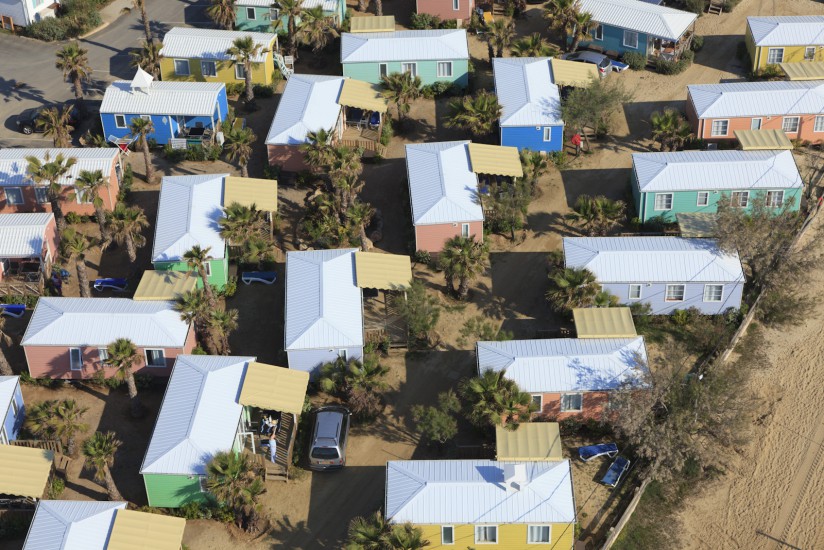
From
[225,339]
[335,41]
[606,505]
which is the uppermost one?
[335,41]

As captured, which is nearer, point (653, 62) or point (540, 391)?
point (540, 391)

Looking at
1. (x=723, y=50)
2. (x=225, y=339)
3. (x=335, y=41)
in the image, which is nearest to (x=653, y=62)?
(x=723, y=50)

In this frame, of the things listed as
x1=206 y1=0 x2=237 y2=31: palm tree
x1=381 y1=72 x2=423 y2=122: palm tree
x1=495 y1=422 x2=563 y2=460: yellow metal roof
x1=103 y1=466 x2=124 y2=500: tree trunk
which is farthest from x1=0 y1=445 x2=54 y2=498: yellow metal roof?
x1=206 y1=0 x2=237 y2=31: palm tree

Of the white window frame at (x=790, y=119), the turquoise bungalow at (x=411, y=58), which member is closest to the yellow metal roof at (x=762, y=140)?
the white window frame at (x=790, y=119)

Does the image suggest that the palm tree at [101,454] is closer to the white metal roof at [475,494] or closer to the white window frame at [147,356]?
the white window frame at [147,356]

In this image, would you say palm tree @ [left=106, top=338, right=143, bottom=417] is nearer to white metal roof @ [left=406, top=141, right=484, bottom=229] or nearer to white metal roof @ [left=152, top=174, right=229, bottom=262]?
white metal roof @ [left=152, top=174, right=229, bottom=262]

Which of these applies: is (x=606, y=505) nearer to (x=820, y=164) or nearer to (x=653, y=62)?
(x=820, y=164)
